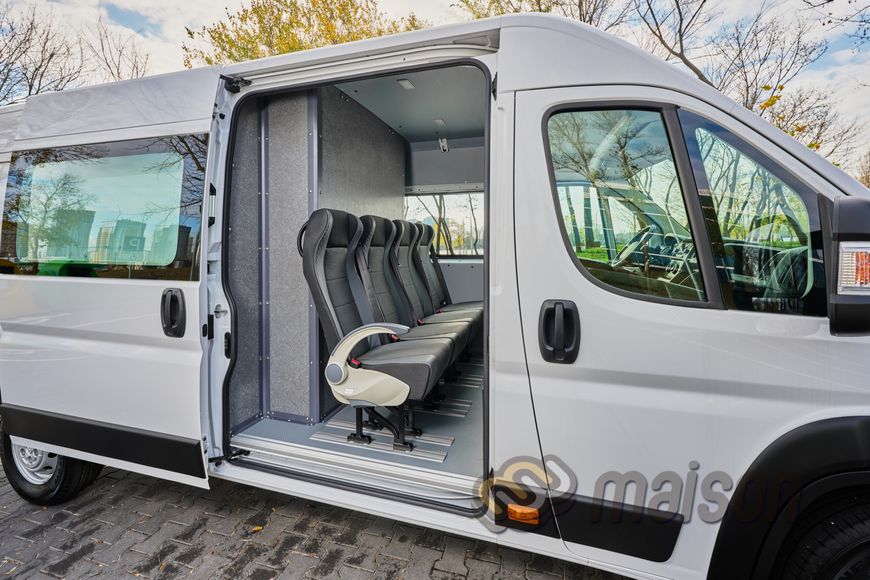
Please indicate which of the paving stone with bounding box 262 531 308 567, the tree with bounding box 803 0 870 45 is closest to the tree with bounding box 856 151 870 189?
the tree with bounding box 803 0 870 45

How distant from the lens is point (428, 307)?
4.13 m

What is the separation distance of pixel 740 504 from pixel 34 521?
3.22 metres

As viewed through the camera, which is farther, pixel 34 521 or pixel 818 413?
pixel 34 521

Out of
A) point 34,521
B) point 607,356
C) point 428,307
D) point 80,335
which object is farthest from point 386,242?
point 34,521

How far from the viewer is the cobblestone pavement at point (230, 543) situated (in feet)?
5.89

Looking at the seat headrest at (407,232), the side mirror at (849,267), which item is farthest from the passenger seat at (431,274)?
the side mirror at (849,267)

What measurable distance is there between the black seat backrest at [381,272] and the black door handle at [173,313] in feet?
3.79

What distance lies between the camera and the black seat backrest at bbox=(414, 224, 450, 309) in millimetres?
4203

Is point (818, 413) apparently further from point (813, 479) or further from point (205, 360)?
point (205, 360)

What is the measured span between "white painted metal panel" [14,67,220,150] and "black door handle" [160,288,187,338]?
0.75 metres

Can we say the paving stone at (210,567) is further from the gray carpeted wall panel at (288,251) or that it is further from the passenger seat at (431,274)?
the passenger seat at (431,274)

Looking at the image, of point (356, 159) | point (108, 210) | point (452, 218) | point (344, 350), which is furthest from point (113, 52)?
point (344, 350)

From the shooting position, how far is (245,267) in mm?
2537

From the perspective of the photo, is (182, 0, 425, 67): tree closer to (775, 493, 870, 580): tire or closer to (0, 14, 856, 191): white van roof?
(0, 14, 856, 191): white van roof
